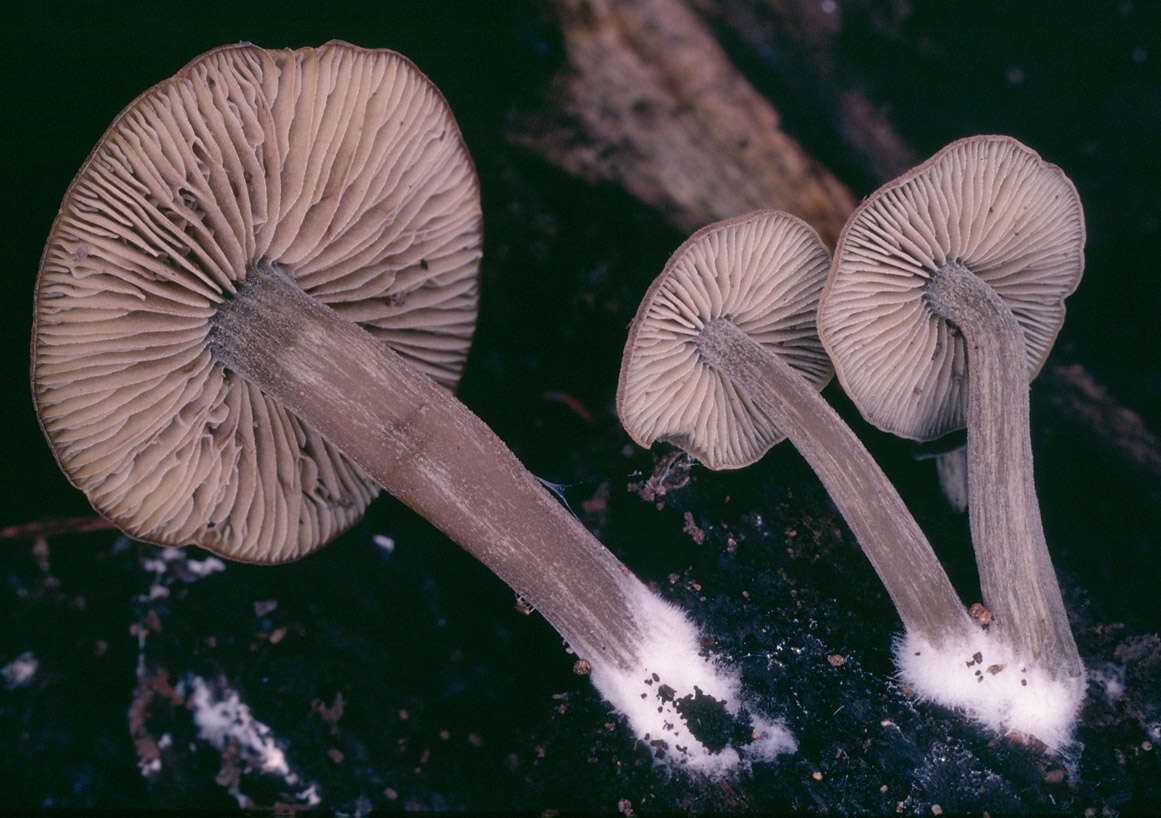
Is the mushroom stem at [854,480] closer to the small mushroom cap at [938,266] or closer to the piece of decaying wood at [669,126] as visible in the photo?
the small mushroom cap at [938,266]

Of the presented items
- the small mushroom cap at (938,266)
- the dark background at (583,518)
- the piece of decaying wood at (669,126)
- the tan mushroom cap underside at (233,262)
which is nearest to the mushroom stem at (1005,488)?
the small mushroom cap at (938,266)

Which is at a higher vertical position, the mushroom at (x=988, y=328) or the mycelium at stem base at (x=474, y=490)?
the mushroom at (x=988, y=328)

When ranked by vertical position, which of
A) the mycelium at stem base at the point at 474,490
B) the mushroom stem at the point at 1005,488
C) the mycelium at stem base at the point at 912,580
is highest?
the mushroom stem at the point at 1005,488

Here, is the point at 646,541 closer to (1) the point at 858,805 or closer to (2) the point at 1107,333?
(1) the point at 858,805

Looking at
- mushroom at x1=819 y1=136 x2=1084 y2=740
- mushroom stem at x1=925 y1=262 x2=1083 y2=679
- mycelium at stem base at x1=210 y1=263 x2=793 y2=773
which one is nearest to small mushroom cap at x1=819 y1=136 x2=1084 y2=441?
mushroom at x1=819 y1=136 x2=1084 y2=740

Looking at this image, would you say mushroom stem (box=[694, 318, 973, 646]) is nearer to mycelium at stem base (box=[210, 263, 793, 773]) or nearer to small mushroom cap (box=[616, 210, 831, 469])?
small mushroom cap (box=[616, 210, 831, 469])

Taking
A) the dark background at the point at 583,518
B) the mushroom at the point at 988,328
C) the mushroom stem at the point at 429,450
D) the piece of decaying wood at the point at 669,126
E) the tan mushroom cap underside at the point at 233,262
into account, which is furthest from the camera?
the piece of decaying wood at the point at 669,126

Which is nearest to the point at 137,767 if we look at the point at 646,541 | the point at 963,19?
the point at 646,541
